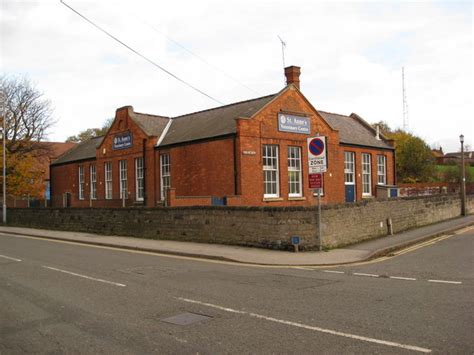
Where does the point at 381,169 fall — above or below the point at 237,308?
above

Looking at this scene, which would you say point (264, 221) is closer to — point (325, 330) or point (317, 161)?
point (317, 161)

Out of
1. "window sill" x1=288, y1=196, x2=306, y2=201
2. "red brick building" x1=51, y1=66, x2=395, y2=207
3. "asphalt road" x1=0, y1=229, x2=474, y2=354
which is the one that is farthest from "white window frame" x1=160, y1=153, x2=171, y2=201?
"asphalt road" x1=0, y1=229, x2=474, y2=354

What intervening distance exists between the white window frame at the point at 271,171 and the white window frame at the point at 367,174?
36.9ft

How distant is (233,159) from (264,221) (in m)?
8.93

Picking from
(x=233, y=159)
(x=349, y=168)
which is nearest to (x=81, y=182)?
(x=233, y=159)

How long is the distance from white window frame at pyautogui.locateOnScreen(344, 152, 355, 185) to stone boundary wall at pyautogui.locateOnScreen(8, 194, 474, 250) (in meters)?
7.93

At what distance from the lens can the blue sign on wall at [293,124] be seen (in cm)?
2646

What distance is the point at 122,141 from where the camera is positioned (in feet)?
106

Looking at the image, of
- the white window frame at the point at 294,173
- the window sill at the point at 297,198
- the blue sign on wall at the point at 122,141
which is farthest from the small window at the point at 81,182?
the window sill at the point at 297,198

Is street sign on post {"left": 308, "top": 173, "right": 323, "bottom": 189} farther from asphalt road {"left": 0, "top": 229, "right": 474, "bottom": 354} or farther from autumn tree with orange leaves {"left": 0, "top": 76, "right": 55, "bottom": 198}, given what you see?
autumn tree with orange leaves {"left": 0, "top": 76, "right": 55, "bottom": 198}

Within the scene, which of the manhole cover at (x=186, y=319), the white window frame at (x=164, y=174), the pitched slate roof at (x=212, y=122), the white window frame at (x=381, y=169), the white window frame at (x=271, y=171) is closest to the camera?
the manhole cover at (x=186, y=319)

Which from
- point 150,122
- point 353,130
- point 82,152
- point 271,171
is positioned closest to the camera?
point 271,171

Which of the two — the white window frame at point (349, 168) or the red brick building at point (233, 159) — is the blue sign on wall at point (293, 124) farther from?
the white window frame at point (349, 168)

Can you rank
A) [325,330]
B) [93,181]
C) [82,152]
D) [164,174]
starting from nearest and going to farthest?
[325,330], [164,174], [93,181], [82,152]
